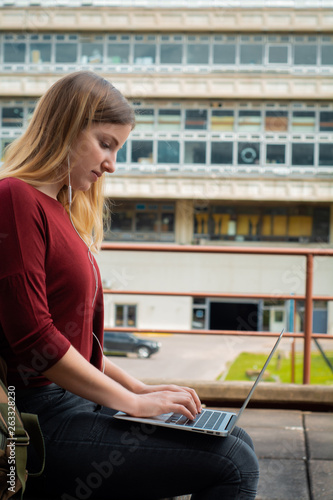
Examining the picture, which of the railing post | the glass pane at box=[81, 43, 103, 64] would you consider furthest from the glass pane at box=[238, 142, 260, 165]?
the railing post

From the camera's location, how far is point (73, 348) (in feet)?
2.73

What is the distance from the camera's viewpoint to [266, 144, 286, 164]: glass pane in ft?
64.3

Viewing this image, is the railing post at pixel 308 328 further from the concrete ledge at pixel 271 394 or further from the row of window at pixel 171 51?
the row of window at pixel 171 51

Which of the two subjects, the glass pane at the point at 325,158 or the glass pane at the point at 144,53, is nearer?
the glass pane at the point at 144,53

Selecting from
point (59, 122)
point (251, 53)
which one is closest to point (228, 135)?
point (251, 53)

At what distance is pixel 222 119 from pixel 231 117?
295 mm

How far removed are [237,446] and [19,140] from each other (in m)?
0.58

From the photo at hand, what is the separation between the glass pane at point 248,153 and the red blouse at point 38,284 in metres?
19.0

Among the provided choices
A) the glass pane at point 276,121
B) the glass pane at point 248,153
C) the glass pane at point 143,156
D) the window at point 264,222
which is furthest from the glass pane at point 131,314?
the glass pane at point 276,121

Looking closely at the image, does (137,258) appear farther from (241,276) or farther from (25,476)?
(25,476)

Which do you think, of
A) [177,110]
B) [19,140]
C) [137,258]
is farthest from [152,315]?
[19,140]

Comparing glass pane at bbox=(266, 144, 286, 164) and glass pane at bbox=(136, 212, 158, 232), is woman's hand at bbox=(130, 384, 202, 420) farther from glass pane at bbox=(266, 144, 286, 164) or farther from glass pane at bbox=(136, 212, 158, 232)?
glass pane at bbox=(266, 144, 286, 164)

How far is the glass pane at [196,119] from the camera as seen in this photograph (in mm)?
18484

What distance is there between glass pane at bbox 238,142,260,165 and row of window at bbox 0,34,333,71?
107 inches
